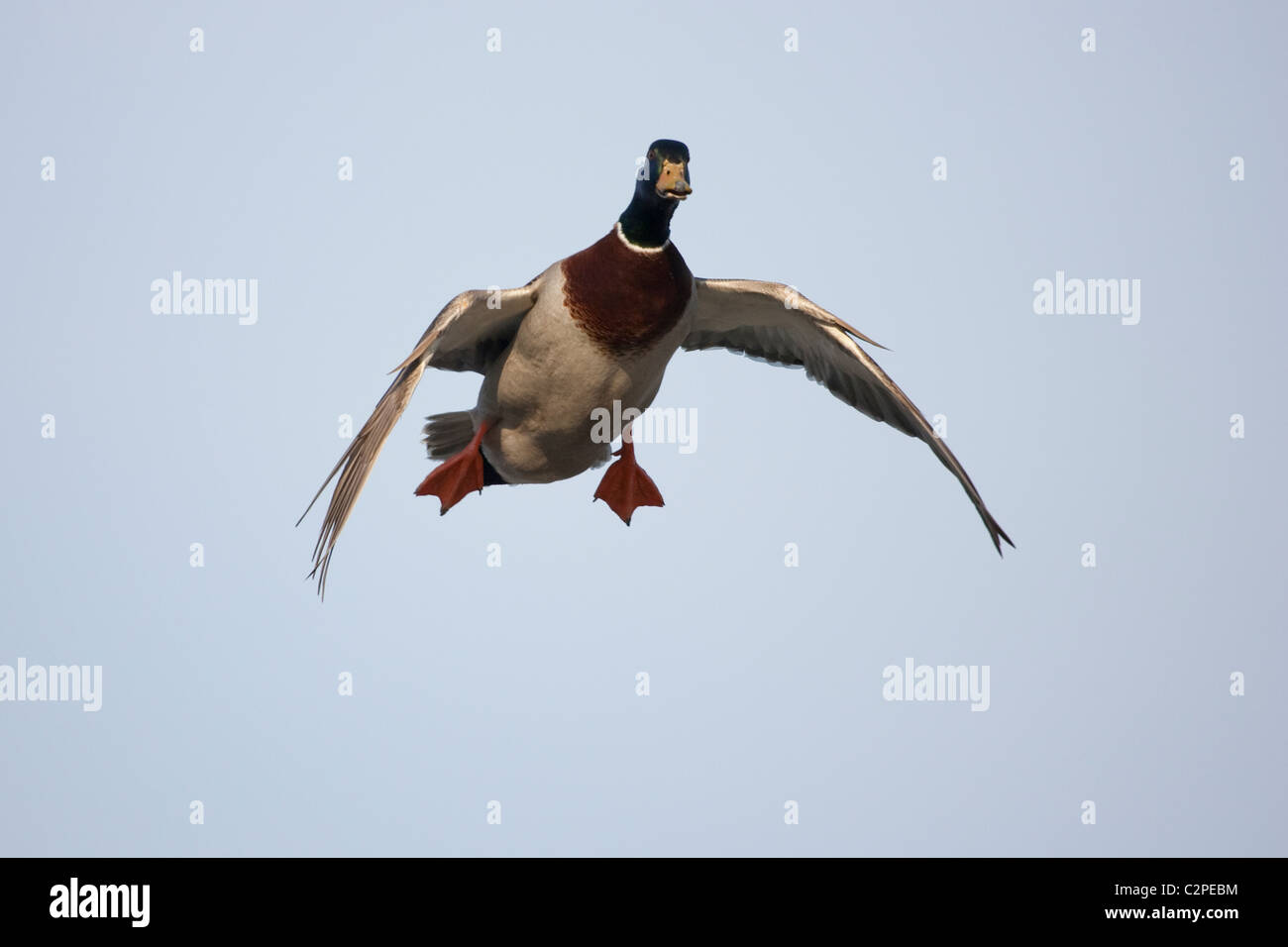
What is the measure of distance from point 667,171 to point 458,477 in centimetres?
294

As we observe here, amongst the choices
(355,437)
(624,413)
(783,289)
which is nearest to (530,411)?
(624,413)

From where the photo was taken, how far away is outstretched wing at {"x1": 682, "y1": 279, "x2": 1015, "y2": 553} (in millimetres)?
9992

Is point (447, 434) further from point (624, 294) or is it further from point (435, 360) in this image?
point (624, 294)

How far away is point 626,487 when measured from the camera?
411 inches

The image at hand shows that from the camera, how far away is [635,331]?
8914 mm

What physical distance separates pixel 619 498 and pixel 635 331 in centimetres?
185

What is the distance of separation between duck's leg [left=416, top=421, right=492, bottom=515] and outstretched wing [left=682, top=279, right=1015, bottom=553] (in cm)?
185

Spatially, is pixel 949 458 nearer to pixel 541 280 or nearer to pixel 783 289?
pixel 783 289

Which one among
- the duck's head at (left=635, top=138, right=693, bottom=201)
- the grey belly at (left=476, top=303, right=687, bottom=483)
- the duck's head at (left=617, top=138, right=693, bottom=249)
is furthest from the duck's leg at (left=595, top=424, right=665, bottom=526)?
the duck's head at (left=635, top=138, right=693, bottom=201)

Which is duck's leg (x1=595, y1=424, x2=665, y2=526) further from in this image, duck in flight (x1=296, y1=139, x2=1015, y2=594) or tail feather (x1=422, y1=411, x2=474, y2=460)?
tail feather (x1=422, y1=411, x2=474, y2=460)

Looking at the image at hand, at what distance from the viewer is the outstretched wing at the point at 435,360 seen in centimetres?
832

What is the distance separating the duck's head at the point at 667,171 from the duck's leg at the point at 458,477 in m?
2.27

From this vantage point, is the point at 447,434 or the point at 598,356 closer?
the point at 598,356

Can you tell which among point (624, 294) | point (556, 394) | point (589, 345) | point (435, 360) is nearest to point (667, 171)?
point (624, 294)
